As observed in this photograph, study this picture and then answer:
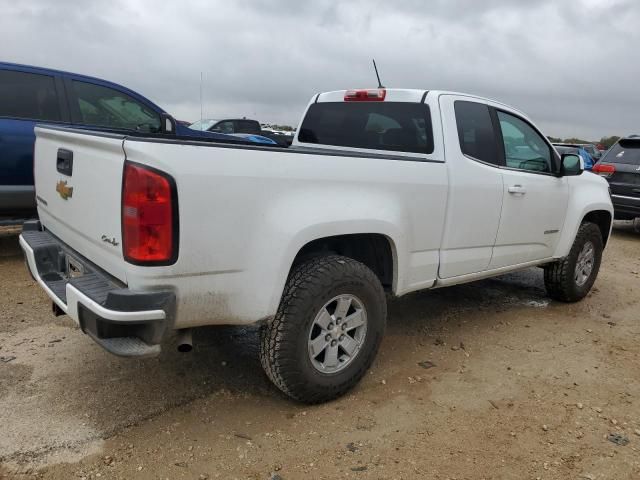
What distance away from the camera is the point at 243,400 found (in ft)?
9.88

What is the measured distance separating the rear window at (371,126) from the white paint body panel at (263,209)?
10cm

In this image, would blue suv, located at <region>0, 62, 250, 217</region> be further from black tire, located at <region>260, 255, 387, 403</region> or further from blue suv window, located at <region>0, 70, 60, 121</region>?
black tire, located at <region>260, 255, 387, 403</region>

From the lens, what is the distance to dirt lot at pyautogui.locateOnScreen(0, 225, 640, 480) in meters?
2.48

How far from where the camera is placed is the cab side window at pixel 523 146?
Result: 408 centimetres

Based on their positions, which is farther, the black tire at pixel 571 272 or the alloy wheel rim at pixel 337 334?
the black tire at pixel 571 272

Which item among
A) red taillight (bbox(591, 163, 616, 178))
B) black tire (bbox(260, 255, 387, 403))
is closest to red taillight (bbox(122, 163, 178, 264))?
black tire (bbox(260, 255, 387, 403))

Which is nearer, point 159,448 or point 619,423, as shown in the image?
point 159,448

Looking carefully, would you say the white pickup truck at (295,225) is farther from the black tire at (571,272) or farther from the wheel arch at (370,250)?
the black tire at (571,272)

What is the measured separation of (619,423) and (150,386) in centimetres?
266

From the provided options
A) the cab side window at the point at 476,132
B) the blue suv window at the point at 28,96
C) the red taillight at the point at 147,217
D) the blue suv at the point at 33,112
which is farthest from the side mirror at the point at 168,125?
the red taillight at the point at 147,217

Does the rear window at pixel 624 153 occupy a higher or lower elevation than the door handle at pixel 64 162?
higher

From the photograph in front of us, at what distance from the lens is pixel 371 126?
394 centimetres

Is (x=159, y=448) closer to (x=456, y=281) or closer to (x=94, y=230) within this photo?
(x=94, y=230)

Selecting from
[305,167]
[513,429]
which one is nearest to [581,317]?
[513,429]
